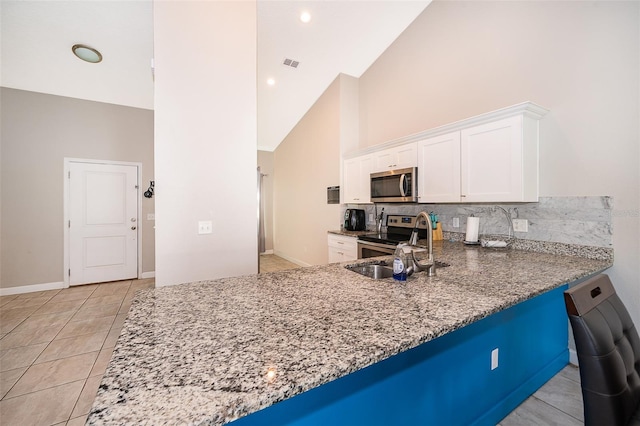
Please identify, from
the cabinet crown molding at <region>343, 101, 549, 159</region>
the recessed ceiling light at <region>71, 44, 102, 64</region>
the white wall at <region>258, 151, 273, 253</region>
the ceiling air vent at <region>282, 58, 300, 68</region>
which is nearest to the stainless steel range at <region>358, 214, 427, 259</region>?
the cabinet crown molding at <region>343, 101, 549, 159</region>

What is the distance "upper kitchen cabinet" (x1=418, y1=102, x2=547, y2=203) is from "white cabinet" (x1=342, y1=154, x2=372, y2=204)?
3.46ft

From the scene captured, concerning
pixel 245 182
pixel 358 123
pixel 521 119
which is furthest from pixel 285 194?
pixel 521 119

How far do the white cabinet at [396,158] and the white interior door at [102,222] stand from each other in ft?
13.5

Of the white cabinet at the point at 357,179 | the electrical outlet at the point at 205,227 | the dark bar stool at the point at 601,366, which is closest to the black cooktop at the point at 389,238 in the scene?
the white cabinet at the point at 357,179

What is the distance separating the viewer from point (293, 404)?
33.6 inches

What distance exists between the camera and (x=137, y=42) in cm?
334

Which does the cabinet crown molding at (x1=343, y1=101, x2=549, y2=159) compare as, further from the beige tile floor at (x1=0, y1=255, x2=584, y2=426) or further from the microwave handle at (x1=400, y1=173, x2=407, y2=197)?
the beige tile floor at (x1=0, y1=255, x2=584, y2=426)

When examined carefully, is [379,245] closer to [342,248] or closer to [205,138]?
[342,248]

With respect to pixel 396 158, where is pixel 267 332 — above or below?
below

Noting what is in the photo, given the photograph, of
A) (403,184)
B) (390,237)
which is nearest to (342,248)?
(390,237)

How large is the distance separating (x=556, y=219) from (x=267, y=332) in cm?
252

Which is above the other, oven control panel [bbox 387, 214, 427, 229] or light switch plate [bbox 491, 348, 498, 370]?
oven control panel [bbox 387, 214, 427, 229]

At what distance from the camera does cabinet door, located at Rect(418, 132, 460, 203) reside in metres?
2.62

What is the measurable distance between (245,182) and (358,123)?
9.26ft
